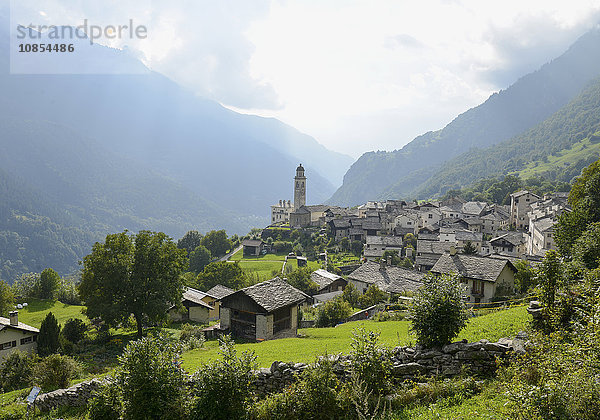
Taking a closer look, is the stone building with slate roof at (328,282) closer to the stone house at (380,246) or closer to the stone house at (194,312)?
the stone house at (194,312)

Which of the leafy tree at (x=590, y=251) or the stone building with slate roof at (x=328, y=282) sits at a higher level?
the leafy tree at (x=590, y=251)

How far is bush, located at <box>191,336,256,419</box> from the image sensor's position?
440 inches

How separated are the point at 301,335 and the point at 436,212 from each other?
8793 centimetres

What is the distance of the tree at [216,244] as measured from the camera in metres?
107

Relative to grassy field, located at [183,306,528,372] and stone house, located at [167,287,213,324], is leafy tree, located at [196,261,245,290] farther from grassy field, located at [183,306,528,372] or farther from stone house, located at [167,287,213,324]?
grassy field, located at [183,306,528,372]

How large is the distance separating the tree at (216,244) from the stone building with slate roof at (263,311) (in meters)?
74.8

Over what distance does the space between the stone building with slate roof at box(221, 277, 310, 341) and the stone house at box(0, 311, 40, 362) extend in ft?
61.0

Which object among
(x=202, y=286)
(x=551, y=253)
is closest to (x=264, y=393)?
(x=551, y=253)

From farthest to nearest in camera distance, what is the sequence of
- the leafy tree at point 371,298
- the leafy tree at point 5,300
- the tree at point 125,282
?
the leafy tree at point 5,300 < the leafy tree at point 371,298 < the tree at point 125,282

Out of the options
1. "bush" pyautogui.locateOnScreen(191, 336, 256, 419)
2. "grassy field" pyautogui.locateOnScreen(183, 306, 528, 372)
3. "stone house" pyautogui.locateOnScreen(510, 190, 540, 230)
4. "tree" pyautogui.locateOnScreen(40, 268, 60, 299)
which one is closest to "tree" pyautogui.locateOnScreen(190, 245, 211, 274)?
"tree" pyautogui.locateOnScreen(40, 268, 60, 299)

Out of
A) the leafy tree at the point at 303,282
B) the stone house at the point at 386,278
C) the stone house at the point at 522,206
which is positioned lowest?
the leafy tree at the point at 303,282

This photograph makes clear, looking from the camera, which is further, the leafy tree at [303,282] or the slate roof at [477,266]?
the leafy tree at [303,282]

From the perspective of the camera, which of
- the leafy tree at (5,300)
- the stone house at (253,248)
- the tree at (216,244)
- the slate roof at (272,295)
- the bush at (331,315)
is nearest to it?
the slate roof at (272,295)

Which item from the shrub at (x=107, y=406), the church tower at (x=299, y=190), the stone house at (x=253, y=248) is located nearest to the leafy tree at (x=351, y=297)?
the shrub at (x=107, y=406)
